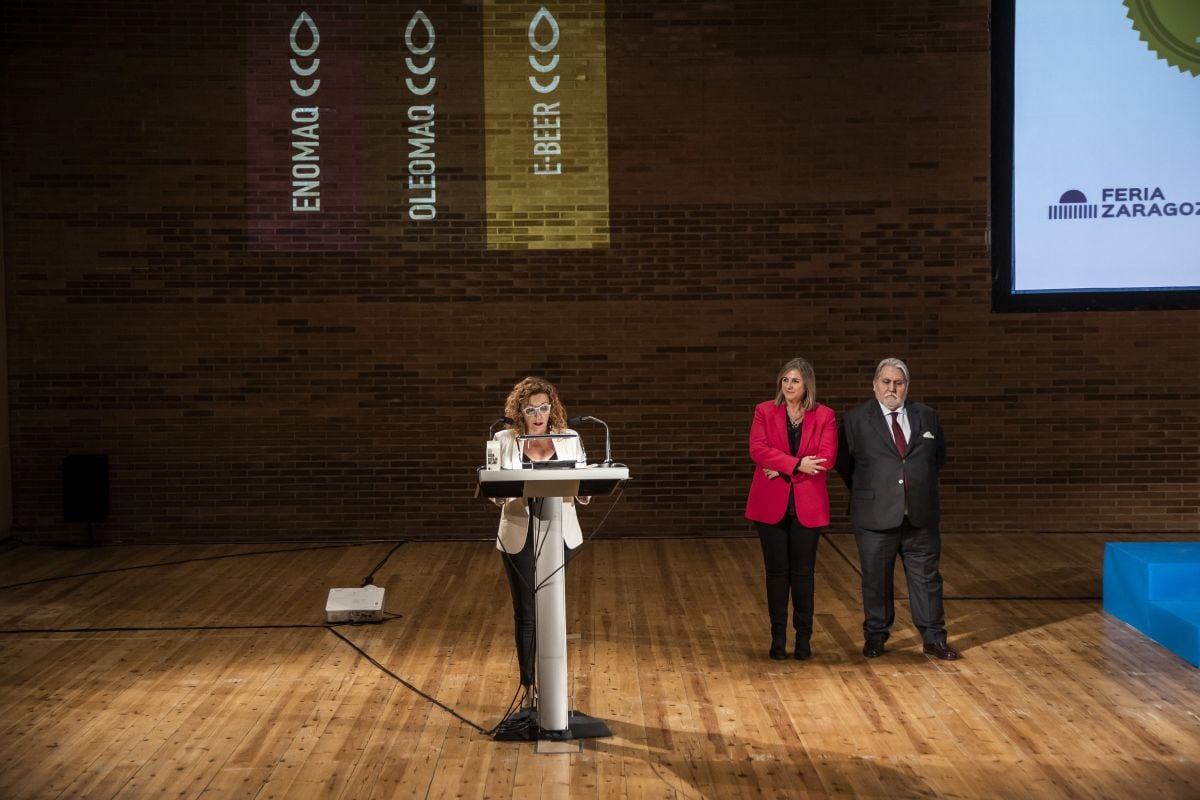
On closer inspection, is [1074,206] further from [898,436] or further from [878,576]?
[878,576]

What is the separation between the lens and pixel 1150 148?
9.45 m

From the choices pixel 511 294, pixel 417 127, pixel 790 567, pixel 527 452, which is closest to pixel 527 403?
pixel 527 452

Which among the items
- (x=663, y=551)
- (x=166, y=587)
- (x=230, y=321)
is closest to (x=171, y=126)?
(x=230, y=321)

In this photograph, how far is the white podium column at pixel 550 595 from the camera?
4617 mm

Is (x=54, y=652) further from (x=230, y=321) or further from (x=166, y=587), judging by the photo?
(x=230, y=321)

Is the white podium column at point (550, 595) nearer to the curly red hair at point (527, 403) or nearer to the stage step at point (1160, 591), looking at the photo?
the curly red hair at point (527, 403)

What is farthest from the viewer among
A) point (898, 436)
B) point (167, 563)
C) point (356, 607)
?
point (167, 563)

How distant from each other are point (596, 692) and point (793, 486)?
1361 millimetres

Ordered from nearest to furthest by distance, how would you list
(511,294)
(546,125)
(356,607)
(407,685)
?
1. (407,685)
2. (356,607)
3. (546,125)
4. (511,294)

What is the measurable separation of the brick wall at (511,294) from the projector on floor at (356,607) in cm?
265

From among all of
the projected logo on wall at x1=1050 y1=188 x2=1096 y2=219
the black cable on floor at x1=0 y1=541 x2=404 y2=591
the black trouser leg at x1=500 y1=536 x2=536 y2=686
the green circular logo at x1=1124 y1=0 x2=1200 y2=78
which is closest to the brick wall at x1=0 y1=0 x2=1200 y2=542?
the black cable on floor at x1=0 y1=541 x2=404 y2=591

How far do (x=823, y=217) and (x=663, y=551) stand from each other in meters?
2.95

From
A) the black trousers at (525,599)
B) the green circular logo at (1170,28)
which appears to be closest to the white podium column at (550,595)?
the black trousers at (525,599)

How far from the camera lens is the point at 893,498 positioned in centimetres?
589
